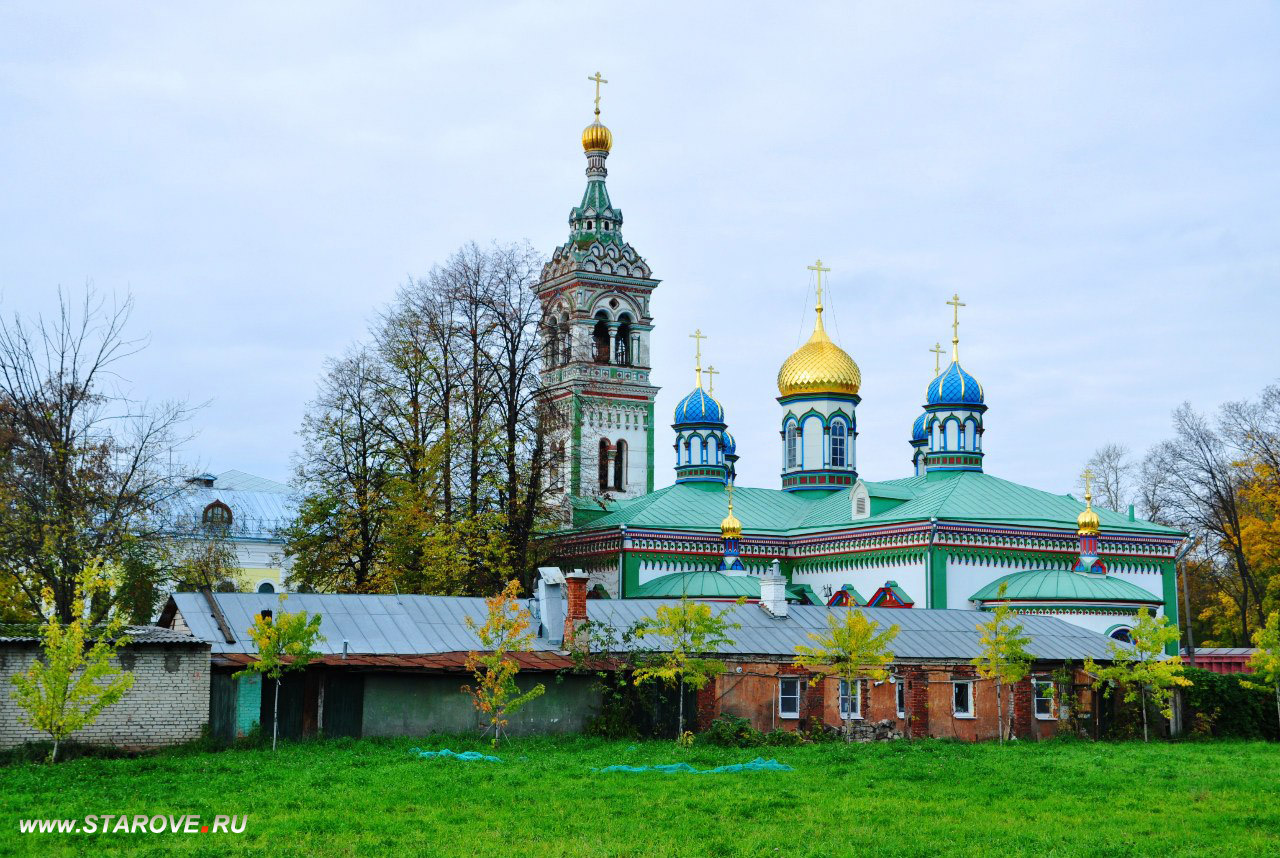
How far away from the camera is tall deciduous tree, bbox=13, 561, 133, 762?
21.7 m

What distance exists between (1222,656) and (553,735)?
2956cm

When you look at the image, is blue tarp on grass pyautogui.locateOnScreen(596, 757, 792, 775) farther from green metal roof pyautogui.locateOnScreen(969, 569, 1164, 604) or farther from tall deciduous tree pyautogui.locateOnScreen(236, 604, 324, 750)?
green metal roof pyautogui.locateOnScreen(969, 569, 1164, 604)

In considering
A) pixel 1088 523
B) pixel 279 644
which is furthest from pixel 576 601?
pixel 1088 523

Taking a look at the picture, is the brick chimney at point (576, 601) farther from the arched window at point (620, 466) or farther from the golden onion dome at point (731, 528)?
the arched window at point (620, 466)

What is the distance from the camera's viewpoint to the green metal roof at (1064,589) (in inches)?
1612

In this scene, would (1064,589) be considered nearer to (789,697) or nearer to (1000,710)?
(1000,710)

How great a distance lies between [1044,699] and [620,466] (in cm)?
2589

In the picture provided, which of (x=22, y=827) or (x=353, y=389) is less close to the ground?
(x=353, y=389)

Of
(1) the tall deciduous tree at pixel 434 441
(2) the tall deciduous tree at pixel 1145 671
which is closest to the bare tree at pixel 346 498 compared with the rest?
(1) the tall deciduous tree at pixel 434 441

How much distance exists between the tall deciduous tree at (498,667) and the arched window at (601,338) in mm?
27598

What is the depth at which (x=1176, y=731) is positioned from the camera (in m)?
31.4

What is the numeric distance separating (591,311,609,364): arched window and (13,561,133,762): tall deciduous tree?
3347 cm

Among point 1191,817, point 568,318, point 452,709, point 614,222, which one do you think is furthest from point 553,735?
point 614,222

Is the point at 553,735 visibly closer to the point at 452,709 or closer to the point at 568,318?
the point at 452,709
